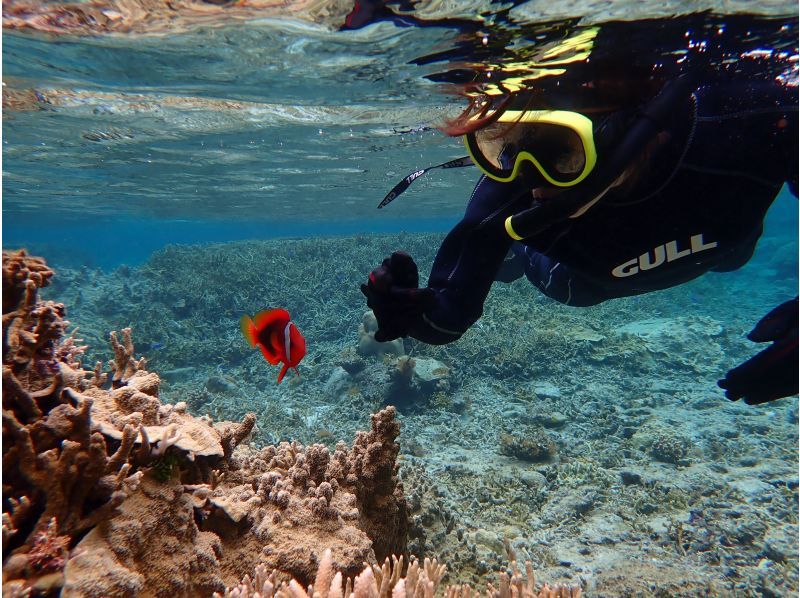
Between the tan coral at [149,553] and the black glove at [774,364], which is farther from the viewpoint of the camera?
the black glove at [774,364]

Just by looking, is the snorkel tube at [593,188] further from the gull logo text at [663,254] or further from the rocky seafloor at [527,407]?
the rocky seafloor at [527,407]

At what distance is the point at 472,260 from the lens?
10.8 feet

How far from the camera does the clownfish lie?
11.2 ft

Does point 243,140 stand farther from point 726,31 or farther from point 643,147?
point 643,147

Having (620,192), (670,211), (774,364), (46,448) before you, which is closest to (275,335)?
(46,448)

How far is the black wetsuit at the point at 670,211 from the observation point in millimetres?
2809

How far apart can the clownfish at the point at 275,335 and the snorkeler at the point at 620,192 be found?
0.84 meters

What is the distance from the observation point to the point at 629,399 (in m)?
10.7

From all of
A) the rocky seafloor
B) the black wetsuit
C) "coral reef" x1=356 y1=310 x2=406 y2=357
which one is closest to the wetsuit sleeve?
the black wetsuit

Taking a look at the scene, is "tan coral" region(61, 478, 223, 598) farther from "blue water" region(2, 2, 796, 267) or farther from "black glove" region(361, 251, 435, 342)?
"blue water" region(2, 2, 796, 267)

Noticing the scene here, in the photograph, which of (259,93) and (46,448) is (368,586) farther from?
(259,93)

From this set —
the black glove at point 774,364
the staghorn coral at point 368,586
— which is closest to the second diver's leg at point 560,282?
the black glove at point 774,364

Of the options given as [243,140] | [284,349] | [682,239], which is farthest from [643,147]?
[243,140]

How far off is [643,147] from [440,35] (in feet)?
18.2
